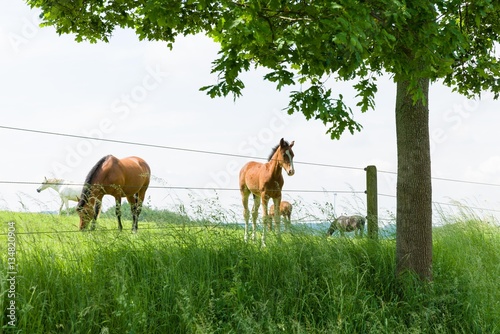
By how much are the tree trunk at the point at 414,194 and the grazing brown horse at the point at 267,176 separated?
3.32 meters

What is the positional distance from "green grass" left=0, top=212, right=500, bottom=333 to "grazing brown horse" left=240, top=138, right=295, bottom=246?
353cm

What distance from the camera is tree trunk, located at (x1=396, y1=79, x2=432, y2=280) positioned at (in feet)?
23.4

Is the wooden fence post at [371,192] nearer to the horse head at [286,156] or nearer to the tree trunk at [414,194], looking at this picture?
the tree trunk at [414,194]

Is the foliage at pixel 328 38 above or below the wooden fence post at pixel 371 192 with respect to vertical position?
above

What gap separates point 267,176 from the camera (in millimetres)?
12078

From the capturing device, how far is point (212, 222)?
6961 millimetres

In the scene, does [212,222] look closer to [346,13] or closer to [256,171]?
[346,13]

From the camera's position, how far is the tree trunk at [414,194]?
7125mm

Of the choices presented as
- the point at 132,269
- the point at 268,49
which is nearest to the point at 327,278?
the point at 132,269

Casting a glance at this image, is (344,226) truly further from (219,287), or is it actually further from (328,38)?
(328,38)

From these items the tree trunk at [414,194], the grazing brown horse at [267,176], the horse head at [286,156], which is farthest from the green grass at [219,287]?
the horse head at [286,156]

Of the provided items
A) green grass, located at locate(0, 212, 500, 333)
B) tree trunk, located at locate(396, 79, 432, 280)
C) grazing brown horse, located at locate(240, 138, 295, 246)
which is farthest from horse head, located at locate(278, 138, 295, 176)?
tree trunk, located at locate(396, 79, 432, 280)

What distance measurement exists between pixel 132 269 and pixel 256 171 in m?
7.14

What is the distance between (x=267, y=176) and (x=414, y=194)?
206 inches
